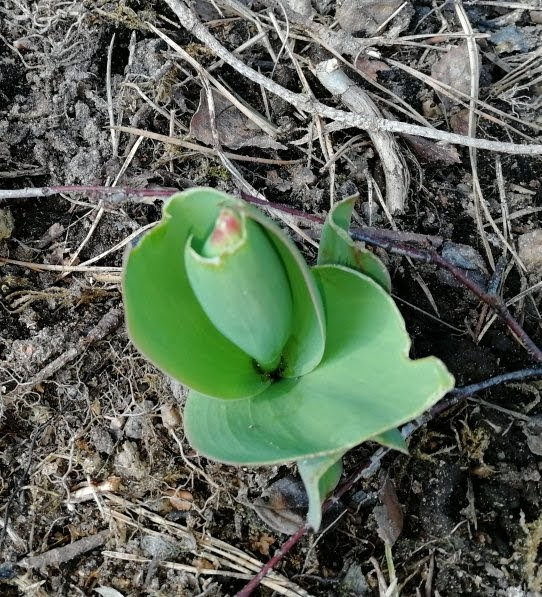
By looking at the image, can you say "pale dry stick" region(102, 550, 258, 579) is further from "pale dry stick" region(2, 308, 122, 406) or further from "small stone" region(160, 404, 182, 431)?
"pale dry stick" region(2, 308, 122, 406)

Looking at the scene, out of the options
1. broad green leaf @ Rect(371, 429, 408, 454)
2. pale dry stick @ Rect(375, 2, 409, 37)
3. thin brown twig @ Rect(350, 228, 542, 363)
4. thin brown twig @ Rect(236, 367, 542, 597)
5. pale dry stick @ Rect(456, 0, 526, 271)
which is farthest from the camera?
pale dry stick @ Rect(375, 2, 409, 37)

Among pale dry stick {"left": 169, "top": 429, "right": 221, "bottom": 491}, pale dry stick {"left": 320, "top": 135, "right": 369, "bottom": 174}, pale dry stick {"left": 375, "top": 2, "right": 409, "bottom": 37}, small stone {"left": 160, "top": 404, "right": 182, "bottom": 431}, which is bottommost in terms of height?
pale dry stick {"left": 169, "top": 429, "right": 221, "bottom": 491}

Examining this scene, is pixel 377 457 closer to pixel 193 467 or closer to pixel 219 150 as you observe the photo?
pixel 193 467

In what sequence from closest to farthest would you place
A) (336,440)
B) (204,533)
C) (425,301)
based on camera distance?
(336,440) → (204,533) → (425,301)

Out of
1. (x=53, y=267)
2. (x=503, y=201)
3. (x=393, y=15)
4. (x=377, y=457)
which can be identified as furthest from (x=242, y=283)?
(x=393, y=15)

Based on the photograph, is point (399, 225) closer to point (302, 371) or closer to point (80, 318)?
point (302, 371)

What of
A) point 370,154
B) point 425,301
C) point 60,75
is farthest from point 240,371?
point 60,75

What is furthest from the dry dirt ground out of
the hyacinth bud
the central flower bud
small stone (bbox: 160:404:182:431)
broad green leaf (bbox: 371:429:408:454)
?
the central flower bud
